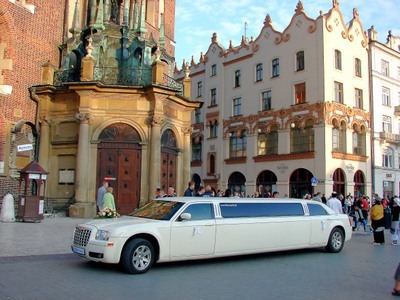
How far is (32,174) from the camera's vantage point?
1880 centimetres

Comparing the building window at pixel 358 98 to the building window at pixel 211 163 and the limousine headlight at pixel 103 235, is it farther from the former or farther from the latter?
the limousine headlight at pixel 103 235

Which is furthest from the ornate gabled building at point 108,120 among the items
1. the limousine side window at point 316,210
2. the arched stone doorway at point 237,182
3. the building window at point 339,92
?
the arched stone doorway at point 237,182

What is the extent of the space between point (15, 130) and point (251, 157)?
2488 cm

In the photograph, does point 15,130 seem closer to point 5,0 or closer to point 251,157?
point 5,0

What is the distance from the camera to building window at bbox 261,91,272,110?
41.7 metres

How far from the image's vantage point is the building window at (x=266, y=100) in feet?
137

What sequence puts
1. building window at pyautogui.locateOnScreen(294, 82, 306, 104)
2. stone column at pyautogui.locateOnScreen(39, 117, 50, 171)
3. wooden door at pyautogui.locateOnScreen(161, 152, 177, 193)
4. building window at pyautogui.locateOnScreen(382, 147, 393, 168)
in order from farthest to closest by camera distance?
1. building window at pyautogui.locateOnScreen(382, 147, 393, 168)
2. building window at pyautogui.locateOnScreen(294, 82, 306, 104)
3. wooden door at pyautogui.locateOnScreen(161, 152, 177, 193)
4. stone column at pyautogui.locateOnScreen(39, 117, 50, 171)

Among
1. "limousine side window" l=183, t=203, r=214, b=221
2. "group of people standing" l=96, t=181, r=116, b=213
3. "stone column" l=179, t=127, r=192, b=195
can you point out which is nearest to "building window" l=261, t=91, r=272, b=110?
"stone column" l=179, t=127, r=192, b=195

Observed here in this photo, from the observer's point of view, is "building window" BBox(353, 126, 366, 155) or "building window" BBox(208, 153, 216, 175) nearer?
"building window" BBox(353, 126, 366, 155)

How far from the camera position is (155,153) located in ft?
71.1

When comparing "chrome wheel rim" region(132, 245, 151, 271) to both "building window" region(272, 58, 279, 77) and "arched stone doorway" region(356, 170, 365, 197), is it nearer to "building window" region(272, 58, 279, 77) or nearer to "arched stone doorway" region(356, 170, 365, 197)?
"arched stone doorway" region(356, 170, 365, 197)

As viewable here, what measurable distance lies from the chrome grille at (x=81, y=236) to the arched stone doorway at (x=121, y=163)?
11.8 metres

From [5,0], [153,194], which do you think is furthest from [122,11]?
[153,194]

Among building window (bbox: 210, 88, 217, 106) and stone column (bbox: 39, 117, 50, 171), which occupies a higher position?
building window (bbox: 210, 88, 217, 106)
